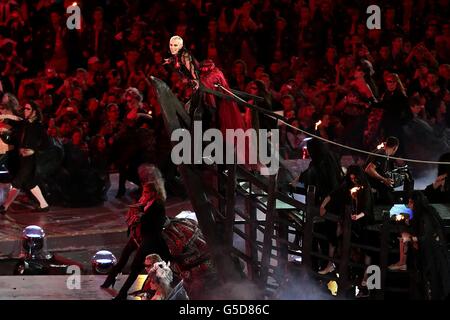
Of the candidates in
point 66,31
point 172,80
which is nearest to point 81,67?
point 66,31

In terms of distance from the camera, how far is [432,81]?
17000 mm

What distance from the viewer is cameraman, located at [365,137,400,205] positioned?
12930 mm

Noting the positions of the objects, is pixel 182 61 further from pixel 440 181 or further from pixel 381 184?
→ pixel 440 181

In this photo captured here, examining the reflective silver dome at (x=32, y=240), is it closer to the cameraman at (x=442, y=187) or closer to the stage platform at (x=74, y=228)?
the stage platform at (x=74, y=228)

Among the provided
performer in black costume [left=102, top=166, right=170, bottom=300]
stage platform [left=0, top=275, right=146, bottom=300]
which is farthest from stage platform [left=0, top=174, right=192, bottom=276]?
performer in black costume [left=102, top=166, right=170, bottom=300]

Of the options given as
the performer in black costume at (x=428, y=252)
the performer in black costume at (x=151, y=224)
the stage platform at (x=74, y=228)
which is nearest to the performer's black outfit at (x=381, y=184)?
the performer in black costume at (x=428, y=252)

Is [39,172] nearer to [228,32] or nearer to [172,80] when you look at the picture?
[172,80]

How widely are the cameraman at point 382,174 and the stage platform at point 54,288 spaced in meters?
2.84

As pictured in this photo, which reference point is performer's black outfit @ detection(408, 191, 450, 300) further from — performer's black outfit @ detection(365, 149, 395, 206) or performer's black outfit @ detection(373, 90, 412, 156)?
performer's black outfit @ detection(373, 90, 412, 156)

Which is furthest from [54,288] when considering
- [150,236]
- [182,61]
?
[182,61]

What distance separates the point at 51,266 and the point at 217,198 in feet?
8.55

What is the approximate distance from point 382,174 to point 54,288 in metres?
3.79

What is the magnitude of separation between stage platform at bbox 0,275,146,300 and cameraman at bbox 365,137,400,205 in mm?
2836

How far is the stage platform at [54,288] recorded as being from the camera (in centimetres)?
1148
